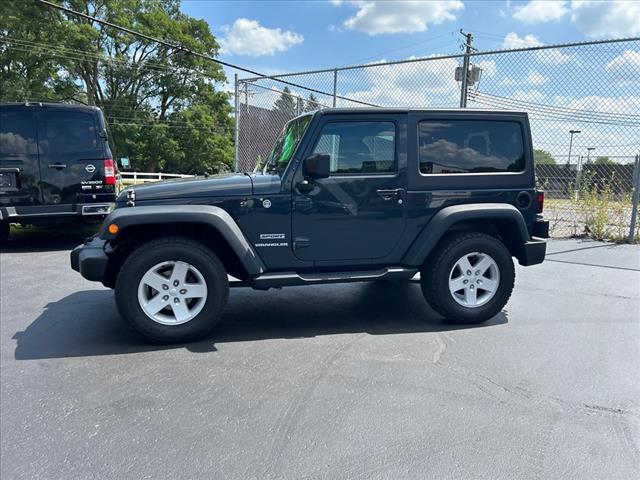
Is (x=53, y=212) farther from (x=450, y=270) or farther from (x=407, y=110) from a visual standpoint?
(x=450, y=270)

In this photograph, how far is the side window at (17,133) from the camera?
7.10m

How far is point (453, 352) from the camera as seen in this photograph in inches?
143

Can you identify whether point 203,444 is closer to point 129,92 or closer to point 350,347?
point 350,347

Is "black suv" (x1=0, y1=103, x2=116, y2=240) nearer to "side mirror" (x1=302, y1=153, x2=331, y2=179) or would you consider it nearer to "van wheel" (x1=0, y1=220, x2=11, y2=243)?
"van wheel" (x1=0, y1=220, x2=11, y2=243)

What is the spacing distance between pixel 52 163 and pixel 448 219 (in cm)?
625

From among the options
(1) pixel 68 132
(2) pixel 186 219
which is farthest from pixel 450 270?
(1) pixel 68 132

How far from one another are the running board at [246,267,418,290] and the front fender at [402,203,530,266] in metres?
0.13

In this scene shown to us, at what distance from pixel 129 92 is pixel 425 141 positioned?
117ft

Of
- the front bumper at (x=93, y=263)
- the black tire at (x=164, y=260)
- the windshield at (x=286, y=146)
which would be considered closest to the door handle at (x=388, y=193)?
the windshield at (x=286, y=146)

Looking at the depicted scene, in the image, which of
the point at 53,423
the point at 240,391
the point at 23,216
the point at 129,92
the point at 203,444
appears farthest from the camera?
the point at 129,92

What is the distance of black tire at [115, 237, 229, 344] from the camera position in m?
3.62

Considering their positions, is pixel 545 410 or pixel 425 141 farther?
pixel 425 141

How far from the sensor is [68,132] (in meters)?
7.32

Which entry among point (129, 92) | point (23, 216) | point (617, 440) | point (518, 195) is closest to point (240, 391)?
point (617, 440)
